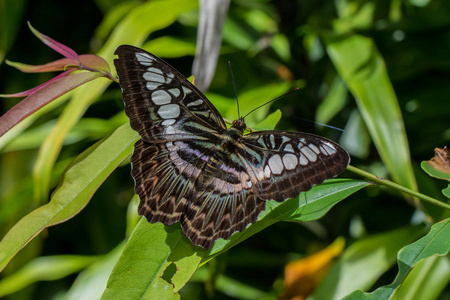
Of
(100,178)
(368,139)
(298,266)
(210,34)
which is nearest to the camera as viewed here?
(100,178)

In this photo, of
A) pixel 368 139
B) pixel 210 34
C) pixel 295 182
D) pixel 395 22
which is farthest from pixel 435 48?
pixel 295 182

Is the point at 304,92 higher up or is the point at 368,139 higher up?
the point at 304,92

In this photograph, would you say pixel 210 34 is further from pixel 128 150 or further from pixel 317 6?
pixel 317 6

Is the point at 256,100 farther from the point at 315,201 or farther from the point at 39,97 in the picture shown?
the point at 39,97

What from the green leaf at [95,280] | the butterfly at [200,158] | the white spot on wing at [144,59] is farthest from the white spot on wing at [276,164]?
the green leaf at [95,280]

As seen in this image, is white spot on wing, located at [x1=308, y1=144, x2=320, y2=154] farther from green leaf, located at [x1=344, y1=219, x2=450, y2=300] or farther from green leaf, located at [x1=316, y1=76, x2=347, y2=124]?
green leaf, located at [x1=316, y1=76, x2=347, y2=124]

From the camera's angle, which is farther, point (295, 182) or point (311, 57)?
point (311, 57)
